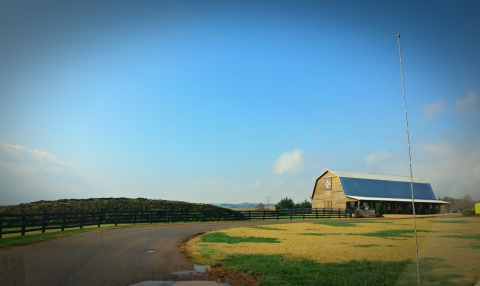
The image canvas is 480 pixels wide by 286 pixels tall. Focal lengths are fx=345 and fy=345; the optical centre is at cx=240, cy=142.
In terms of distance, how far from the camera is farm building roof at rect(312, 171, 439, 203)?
57.8m

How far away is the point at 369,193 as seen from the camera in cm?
5934

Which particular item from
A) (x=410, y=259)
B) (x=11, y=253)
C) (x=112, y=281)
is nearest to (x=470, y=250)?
(x=410, y=259)

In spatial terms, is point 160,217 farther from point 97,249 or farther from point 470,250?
point 470,250

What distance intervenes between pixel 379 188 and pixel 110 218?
153ft

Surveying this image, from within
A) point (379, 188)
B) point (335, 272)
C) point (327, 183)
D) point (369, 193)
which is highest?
point (327, 183)

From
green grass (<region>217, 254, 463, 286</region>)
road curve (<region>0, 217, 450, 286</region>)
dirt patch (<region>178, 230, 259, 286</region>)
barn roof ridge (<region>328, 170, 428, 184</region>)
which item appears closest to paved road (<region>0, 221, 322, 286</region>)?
road curve (<region>0, 217, 450, 286</region>)

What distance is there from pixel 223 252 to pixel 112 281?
5.83 metres

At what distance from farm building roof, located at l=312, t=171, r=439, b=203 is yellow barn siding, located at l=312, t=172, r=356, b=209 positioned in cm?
88

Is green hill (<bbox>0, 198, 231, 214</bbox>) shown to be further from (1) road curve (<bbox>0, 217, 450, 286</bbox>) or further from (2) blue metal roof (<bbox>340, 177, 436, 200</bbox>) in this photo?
(2) blue metal roof (<bbox>340, 177, 436, 200</bbox>)

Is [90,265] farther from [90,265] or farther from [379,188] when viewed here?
[379,188]

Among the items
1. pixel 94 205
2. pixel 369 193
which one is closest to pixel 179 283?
pixel 94 205

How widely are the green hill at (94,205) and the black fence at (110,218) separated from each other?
216 centimetres

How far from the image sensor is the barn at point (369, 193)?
56.8 metres

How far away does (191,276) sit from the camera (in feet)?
30.5
